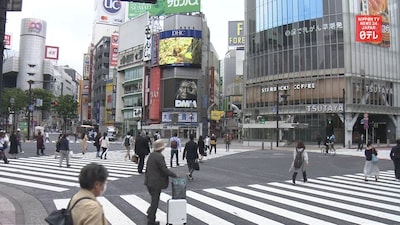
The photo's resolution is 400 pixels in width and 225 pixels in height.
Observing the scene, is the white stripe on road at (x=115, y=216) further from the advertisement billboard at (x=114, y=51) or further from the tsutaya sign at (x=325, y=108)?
the advertisement billboard at (x=114, y=51)

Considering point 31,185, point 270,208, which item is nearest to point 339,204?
point 270,208

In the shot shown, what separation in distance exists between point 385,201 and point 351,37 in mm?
45384

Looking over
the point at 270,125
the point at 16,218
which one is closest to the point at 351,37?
the point at 270,125

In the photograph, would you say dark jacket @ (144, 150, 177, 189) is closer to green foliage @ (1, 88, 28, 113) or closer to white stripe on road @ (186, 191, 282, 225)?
white stripe on road @ (186, 191, 282, 225)

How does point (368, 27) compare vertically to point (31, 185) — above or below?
above

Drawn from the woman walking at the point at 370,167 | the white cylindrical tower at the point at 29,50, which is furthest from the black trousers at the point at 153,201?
the white cylindrical tower at the point at 29,50

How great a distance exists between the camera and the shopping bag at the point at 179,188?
20.6 feet

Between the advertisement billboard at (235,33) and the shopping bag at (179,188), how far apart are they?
117268mm

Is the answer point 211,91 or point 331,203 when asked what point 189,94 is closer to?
point 211,91

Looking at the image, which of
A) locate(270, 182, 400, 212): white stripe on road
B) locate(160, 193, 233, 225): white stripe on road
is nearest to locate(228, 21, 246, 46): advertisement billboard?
locate(270, 182, 400, 212): white stripe on road

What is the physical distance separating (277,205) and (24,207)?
5.83 meters

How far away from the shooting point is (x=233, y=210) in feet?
28.1

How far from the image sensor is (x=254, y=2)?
63.0 meters

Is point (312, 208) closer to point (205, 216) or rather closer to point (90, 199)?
point (205, 216)
